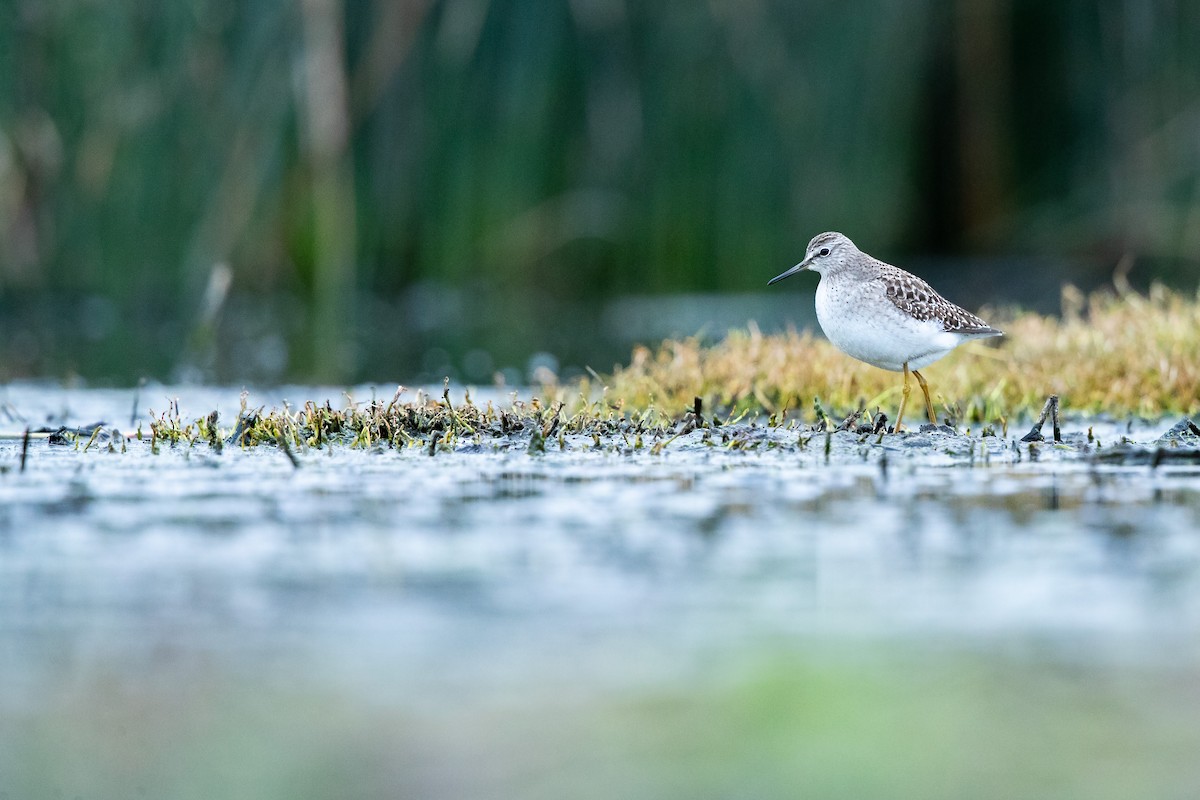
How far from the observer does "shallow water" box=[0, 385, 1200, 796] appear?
3676 mm

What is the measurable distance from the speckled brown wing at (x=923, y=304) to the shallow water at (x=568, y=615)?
Result: 0.88 metres

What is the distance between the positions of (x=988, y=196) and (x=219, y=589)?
603 inches

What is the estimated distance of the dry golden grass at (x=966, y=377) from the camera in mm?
8484

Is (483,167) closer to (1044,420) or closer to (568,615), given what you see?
(1044,420)

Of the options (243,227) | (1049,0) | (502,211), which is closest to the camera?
(243,227)

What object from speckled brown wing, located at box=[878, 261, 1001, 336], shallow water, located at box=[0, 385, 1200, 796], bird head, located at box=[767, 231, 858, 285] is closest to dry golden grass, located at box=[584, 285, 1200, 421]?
speckled brown wing, located at box=[878, 261, 1001, 336]

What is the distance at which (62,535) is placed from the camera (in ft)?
17.7

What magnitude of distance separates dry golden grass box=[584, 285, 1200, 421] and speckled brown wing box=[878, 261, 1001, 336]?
0.49 m

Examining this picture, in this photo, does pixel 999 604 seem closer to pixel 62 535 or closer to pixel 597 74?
pixel 62 535

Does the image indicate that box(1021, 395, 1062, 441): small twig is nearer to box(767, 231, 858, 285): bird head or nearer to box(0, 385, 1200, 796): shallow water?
box(0, 385, 1200, 796): shallow water

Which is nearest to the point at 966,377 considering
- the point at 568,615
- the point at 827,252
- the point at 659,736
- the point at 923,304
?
the point at 827,252

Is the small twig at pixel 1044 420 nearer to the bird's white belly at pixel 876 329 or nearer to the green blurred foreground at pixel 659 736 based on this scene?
the bird's white belly at pixel 876 329

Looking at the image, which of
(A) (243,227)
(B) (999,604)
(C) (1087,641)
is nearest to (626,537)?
(B) (999,604)

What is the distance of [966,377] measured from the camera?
346 inches
